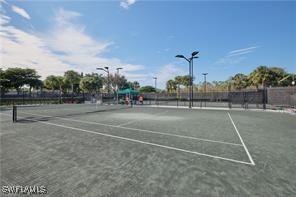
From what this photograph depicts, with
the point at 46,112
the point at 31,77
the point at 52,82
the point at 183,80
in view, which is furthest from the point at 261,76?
the point at 52,82

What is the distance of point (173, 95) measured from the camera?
164 feet

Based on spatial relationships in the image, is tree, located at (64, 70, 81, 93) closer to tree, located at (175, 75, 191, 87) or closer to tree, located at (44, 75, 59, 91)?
tree, located at (44, 75, 59, 91)

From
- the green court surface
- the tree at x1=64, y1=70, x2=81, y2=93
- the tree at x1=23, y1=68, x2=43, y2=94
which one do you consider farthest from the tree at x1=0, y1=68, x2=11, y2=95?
the green court surface

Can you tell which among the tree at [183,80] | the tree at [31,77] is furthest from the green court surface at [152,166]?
the tree at [183,80]

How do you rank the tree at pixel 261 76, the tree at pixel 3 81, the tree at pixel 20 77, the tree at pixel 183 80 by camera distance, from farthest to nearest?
the tree at pixel 183 80 < the tree at pixel 20 77 < the tree at pixel 3 81 < the tree at pixel 261 76

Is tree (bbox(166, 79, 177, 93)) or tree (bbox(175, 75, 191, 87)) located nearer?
tree (bbox(175, 75, 191, 87))

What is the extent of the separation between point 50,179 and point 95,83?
6997cm

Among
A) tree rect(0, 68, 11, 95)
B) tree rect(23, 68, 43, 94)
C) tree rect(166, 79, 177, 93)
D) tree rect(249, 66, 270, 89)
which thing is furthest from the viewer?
tree rect(166, 79, 177, 93)

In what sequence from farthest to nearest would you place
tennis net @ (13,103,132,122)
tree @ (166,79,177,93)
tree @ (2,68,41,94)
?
1. tree @ (166,79,177,93)
2. tree @ (2,68,41,94)
3. tennis net @ (13,103,132,122)

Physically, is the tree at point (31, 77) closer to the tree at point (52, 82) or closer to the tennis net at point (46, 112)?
the tree at point (52, 82)

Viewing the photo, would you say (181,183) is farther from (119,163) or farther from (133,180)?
(119,163)

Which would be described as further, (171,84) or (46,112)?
(171,84)

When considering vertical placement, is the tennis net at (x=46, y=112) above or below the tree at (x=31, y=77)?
below

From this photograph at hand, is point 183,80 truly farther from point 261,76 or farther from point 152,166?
point 152,166
